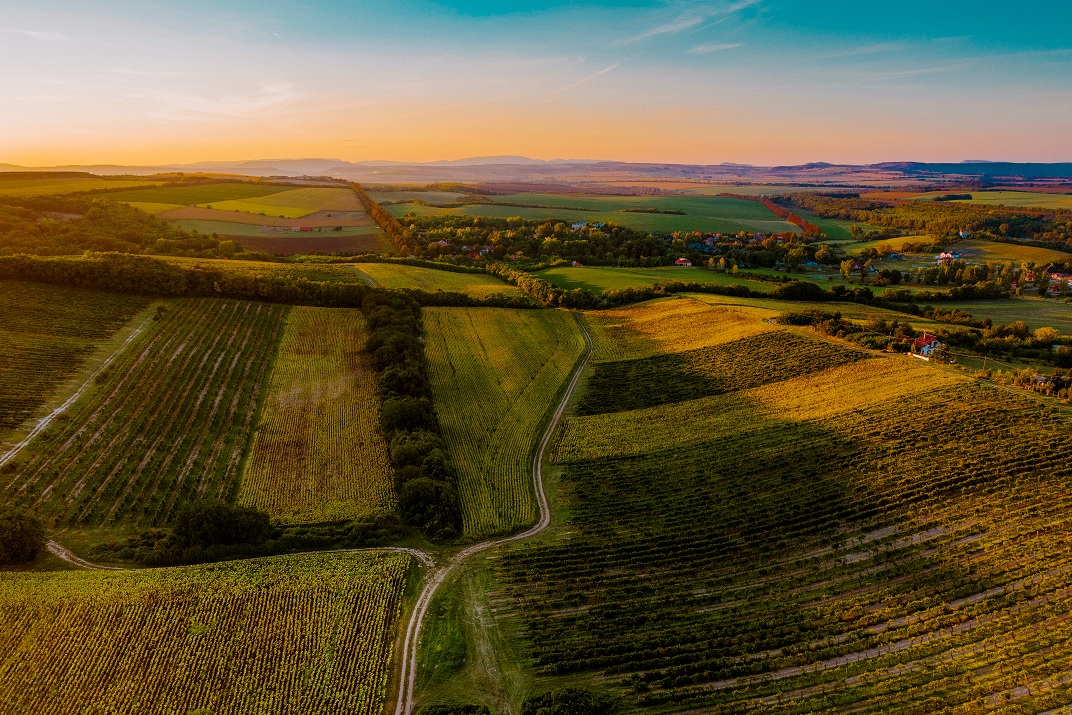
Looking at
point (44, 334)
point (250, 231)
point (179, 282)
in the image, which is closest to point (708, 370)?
point (179, 282)

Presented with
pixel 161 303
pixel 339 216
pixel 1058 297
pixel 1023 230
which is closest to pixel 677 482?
pixel 161 303

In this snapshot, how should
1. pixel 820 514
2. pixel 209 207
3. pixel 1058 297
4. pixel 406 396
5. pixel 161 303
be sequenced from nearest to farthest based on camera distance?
pixel 820 514
pixel 406 396
pixel 161 303
pixel 1058 297
pixel 209 207

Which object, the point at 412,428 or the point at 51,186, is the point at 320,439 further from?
the point at 51,186

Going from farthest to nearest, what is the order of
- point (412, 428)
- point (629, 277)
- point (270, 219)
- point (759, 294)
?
point (270, 219) → point (629, 277) → point (759, 294) → point (412, 428)

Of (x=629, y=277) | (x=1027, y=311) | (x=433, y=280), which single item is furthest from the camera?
(x=629, y=277)

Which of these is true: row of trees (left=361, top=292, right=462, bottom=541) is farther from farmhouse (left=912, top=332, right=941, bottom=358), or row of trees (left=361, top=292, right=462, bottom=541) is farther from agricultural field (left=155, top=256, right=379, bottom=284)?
farmhouse (left=912, top=332, right=941, bottom=358)

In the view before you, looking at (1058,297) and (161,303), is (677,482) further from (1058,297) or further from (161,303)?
(1058,297)
